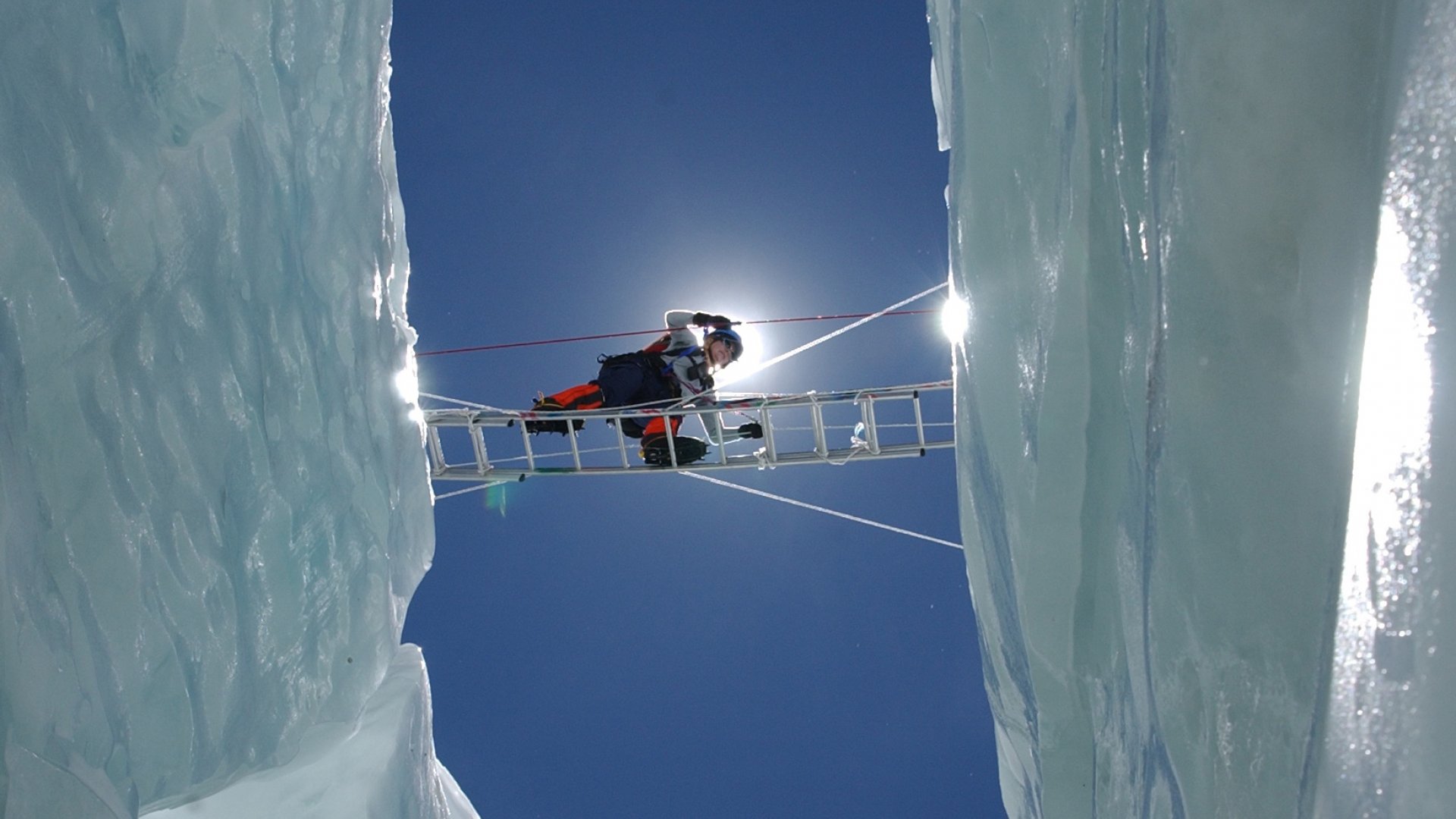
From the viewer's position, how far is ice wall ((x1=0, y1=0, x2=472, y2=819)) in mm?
2811

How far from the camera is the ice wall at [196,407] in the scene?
2811mm

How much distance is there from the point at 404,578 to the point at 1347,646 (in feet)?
14.5

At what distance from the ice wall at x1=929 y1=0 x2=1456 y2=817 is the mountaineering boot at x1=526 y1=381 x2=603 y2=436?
492cm

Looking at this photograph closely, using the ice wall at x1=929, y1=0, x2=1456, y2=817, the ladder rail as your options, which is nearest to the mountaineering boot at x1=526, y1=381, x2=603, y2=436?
the ladder rail

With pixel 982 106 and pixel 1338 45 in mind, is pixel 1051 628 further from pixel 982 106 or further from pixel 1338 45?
pixel 1338 45

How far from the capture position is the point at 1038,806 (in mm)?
4273

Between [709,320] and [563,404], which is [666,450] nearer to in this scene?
[563,404]

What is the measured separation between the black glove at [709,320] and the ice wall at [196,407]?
13.9 feet

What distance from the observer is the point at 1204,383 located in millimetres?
2471

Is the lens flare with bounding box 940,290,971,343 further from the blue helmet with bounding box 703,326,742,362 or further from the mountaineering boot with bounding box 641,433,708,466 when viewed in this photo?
the blue helmet with bounding box 703,326,742,362

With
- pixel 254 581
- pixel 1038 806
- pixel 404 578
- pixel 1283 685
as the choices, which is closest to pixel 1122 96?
pixel 1283 685

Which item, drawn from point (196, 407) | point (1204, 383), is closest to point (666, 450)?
point (196, 407)

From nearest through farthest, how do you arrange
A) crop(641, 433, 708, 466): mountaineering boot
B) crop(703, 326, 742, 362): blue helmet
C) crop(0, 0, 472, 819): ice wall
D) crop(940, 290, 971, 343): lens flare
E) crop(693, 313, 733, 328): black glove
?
crop(0, 0, 472, 819): ice wall → crop(940, 290, 971, 343): lens flare → crop(641, 433, 708, 466): mountaineering boot → crop(703, 326, 742, 362): blue helmet → crop(693, 313, 733, 328): black glove

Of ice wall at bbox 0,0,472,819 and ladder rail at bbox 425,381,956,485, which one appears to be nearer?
ice wall at bbox 0,0,472,819
